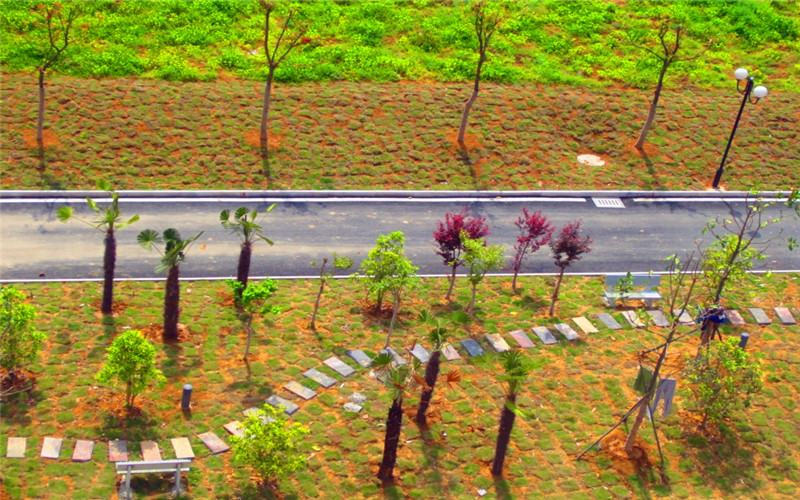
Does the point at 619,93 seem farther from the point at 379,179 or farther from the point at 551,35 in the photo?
the point at 379,179

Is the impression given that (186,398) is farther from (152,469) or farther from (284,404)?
(152,469)

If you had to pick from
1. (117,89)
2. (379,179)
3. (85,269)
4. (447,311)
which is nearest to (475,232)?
(447,311)

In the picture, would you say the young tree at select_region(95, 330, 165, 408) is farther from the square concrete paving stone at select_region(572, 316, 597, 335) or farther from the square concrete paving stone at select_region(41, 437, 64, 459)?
the square concrete paving stone at select_region(572, 316, 597, 335)

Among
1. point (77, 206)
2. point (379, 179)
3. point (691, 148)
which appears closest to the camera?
point (77, 206)

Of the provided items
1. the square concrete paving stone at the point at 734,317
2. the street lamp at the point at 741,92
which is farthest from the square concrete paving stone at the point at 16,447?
the street lamp at the point at 741,92

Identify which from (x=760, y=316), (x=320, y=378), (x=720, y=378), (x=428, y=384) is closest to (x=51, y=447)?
(x=320, y=378)

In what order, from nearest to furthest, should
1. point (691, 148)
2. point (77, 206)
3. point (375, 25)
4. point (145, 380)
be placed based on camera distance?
point (145, 380), point (77, 206), point (691, 148), point (375, 25)

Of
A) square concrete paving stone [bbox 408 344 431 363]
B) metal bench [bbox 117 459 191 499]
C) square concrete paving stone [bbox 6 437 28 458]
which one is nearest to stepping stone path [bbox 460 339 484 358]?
square concrete paving stone [bbox 408 344 431 363]
